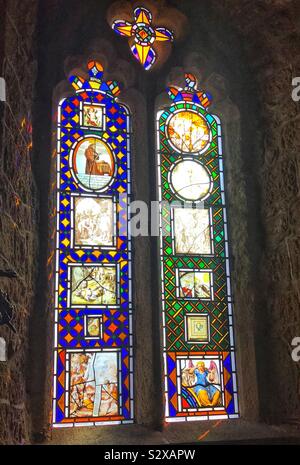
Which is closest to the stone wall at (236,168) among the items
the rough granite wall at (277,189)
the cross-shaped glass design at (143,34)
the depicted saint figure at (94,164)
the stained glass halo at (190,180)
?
the rough granite wall at (277,189)

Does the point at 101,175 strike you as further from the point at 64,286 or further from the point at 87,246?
the point at 64,286

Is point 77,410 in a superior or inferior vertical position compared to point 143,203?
inferior

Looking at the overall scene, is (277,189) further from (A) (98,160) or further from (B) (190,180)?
(A) (98,160)

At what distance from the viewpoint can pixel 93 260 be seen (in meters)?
5.18

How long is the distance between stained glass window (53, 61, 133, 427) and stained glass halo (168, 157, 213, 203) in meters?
0.45

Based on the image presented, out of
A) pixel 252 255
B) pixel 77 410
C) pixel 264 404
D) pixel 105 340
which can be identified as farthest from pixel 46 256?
pixel 264 404

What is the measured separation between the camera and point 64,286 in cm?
505

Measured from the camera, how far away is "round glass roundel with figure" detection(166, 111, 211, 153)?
228 inches

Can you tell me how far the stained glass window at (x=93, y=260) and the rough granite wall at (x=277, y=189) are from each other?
1.23m

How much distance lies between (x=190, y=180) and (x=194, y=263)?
80cm

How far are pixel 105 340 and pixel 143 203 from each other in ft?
4.11

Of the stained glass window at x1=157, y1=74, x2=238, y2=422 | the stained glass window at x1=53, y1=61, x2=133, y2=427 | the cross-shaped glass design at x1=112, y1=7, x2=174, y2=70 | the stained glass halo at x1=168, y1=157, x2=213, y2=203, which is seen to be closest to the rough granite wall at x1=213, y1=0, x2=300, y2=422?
the stained glass window at x1=157, y1=74, x2=238, y2=422

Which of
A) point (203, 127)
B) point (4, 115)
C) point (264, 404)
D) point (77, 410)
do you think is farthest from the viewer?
point (203, 127)

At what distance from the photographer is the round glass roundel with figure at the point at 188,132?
5785 mm
